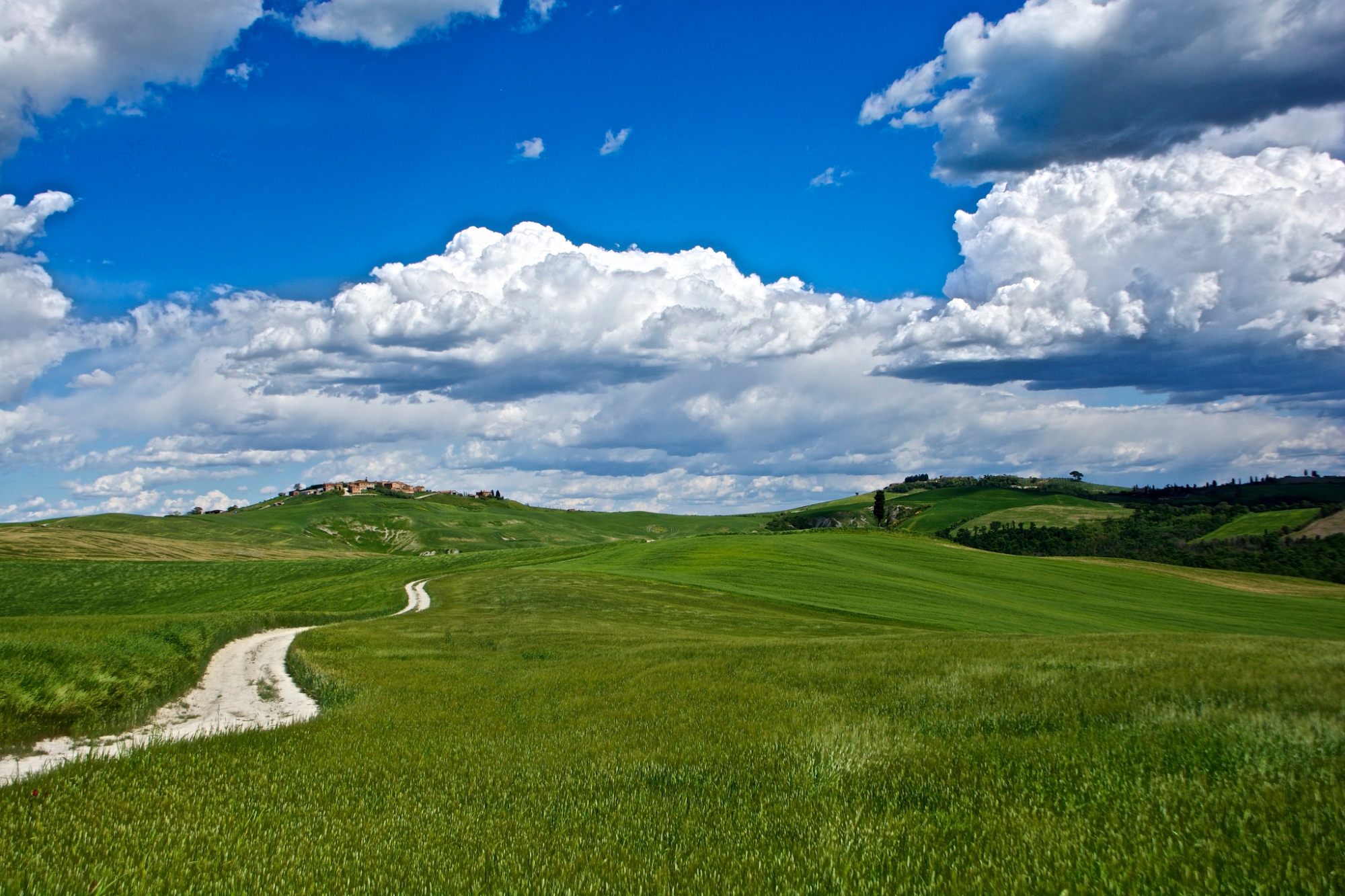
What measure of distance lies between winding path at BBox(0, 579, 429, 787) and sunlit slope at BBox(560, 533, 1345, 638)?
127 ft

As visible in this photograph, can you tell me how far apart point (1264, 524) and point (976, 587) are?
377 ft

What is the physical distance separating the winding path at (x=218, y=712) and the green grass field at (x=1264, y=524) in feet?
558

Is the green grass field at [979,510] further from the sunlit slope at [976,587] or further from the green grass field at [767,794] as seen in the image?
the green grass field at [767,794]

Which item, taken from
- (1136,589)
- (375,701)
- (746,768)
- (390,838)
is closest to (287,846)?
(390,838)

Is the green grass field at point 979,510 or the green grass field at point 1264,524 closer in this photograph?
the green grass field at point 1264,524

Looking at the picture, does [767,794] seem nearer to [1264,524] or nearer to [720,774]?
[720,774]

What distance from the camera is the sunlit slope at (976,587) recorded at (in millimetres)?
56344

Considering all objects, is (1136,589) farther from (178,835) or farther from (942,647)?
(178,835)

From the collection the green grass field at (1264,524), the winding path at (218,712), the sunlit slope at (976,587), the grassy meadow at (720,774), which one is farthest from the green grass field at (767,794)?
the green grass field at (1264,524)

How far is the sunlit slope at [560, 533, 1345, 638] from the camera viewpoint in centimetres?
5634

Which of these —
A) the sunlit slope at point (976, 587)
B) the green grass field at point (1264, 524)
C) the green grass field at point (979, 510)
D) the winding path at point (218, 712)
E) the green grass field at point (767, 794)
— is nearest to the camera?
the green grass field at point (767, 794)

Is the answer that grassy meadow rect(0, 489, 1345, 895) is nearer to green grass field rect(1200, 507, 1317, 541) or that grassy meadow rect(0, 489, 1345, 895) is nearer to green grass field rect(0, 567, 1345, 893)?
green grass field rect(0, 567, 1345, 893)

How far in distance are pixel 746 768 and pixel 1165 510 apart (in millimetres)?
212803

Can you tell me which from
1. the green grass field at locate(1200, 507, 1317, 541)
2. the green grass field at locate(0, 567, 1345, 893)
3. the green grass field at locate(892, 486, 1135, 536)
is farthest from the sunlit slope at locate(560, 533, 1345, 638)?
the green grass field at locate(892, 486, 1135, 536)
